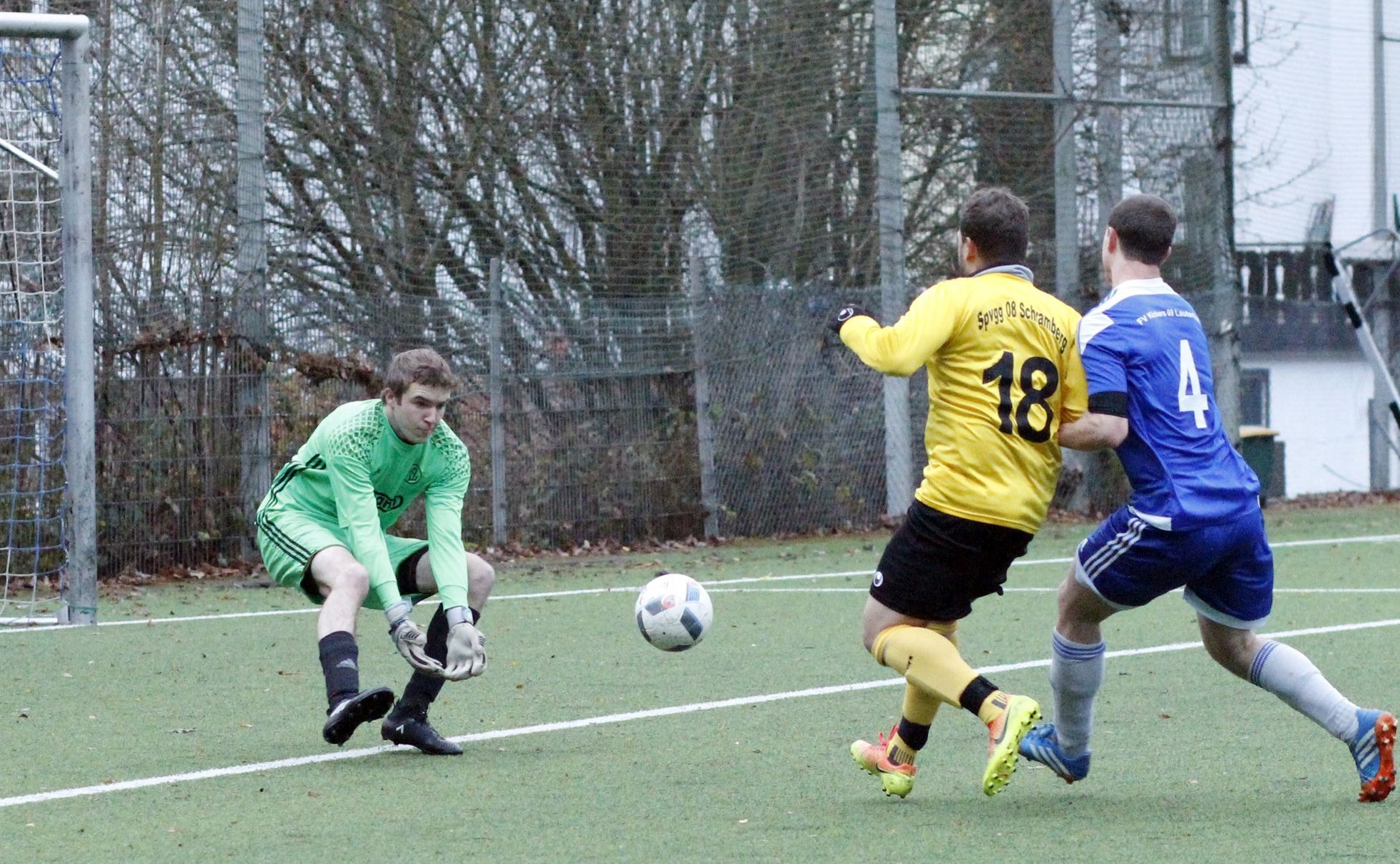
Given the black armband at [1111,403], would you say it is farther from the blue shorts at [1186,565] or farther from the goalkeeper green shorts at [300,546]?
the goalkeeper green shorts at [300,546]

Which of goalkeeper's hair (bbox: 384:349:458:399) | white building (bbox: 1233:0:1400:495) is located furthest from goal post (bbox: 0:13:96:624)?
white building (bbox: 1233:0:1400:495)

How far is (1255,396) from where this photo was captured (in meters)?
29.6

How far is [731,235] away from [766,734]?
10.7 metres

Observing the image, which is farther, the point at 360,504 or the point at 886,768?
the point at 360,504

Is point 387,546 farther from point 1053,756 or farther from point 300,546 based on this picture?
point 1053,756

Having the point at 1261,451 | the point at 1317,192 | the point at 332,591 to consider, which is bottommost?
the point at 332,591

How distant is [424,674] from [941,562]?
6.18ft

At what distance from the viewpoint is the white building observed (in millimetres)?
26641

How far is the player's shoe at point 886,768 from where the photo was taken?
16.5ft

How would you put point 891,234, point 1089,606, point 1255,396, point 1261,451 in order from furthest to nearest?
point 1255,396, point 1261,451, point 891,234, point 1089,606

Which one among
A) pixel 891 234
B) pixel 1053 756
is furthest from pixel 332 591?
pixel 891 234

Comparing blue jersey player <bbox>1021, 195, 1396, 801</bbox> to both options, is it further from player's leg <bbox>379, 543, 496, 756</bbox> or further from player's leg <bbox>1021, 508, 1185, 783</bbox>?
player's leg <bbox>379, 543, 496, 756</bbox>

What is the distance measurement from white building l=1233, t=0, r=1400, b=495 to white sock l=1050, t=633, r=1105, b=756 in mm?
21441

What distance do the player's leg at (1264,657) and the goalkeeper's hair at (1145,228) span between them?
750mm
